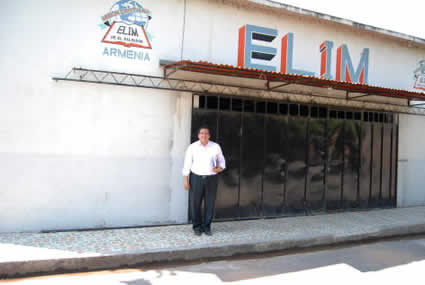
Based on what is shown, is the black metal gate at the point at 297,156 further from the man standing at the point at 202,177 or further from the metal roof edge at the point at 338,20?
the metal roof edge at the point at 338,20

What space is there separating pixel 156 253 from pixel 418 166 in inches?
320

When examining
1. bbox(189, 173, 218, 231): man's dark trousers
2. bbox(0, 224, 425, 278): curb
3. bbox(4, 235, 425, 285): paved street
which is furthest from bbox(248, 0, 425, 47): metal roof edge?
bbox(4, 235, 425, 285): paved street

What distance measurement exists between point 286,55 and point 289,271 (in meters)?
4.83

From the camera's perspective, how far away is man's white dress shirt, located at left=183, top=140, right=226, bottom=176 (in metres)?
6.15

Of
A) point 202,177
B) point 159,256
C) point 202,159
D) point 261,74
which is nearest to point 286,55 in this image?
point 261,74

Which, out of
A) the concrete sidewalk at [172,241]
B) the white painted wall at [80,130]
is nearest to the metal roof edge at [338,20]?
the white painted wall at [80,130]

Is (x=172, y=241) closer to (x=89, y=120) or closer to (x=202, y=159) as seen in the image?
(x=202, y=159)

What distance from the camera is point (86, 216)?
20.2ft

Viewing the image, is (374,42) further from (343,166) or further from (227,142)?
(227,142)

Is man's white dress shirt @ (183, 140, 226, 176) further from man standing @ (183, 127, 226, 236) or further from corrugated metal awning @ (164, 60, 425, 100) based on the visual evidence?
corrugated metal awning @ (164, 60, 425, 100)

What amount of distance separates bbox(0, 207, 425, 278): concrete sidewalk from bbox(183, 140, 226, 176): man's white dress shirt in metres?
1.11

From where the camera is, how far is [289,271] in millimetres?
5031

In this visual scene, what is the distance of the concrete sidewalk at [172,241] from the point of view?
4.72m

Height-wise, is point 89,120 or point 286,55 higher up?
point 286,55
